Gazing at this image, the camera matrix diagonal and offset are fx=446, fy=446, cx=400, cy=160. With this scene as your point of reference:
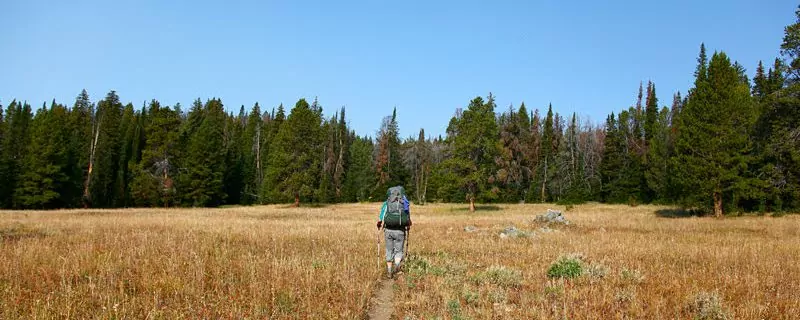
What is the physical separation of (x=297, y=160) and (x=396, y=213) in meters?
42.3

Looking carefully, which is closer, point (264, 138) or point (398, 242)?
point (398, 242)

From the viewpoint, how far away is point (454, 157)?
4319cm

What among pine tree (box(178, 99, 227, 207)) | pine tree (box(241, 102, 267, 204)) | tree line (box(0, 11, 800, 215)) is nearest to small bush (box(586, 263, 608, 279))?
tree line (box(0, 11, 800, 215))

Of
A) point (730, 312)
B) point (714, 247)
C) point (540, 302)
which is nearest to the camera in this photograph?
point (730, 312)

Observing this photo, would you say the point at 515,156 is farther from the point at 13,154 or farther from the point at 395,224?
the point at 13,154

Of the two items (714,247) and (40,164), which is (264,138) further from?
(714,247)

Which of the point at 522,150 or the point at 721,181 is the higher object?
the point at 522,150

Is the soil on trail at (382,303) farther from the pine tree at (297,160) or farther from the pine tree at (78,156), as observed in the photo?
the pine tree at (78,156)

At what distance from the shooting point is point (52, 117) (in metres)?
48.9

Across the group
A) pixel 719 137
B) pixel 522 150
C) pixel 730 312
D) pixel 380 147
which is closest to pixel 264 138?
pixel 380 147

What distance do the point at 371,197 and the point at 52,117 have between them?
144 ft

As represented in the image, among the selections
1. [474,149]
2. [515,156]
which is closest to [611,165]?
[515,156]

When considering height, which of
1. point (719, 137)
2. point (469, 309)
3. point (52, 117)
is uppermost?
point (52, 117)

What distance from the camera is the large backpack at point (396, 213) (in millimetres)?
10203
